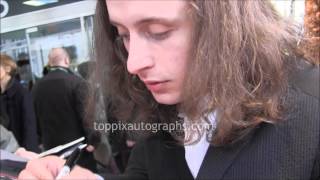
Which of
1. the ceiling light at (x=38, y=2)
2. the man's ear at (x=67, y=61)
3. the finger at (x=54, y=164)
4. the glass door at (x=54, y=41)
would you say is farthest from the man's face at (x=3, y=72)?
the finger at (x=54, y=164)

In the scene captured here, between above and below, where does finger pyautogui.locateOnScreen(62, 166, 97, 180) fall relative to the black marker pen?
below

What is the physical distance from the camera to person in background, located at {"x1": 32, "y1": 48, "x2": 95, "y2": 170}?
244cm

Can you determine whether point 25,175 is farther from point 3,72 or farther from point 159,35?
point 3,72

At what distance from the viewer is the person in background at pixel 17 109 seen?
Answer: 7.75ft

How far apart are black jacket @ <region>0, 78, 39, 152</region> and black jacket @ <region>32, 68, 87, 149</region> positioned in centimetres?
14

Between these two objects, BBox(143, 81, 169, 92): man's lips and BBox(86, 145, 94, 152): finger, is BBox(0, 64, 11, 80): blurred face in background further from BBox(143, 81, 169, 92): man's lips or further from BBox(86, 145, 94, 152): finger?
BBox(143, 81, 169, 92): man's lips

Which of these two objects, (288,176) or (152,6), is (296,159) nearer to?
(288,176)

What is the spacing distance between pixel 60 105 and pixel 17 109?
264 millimetres

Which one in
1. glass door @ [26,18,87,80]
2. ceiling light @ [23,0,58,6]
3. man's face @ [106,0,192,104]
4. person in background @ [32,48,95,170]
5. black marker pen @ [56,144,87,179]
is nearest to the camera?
man's face @ [106,0,192,104]

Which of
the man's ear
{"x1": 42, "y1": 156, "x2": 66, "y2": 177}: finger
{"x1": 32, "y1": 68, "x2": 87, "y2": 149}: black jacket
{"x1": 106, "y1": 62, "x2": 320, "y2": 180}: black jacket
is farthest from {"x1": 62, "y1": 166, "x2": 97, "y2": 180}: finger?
the man's ear

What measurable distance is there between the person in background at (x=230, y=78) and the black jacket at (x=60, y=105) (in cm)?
175

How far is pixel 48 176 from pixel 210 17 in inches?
16.9

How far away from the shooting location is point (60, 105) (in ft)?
8.12

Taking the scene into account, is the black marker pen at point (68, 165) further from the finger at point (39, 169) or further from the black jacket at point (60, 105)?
the black jacket at point (60, 105)
